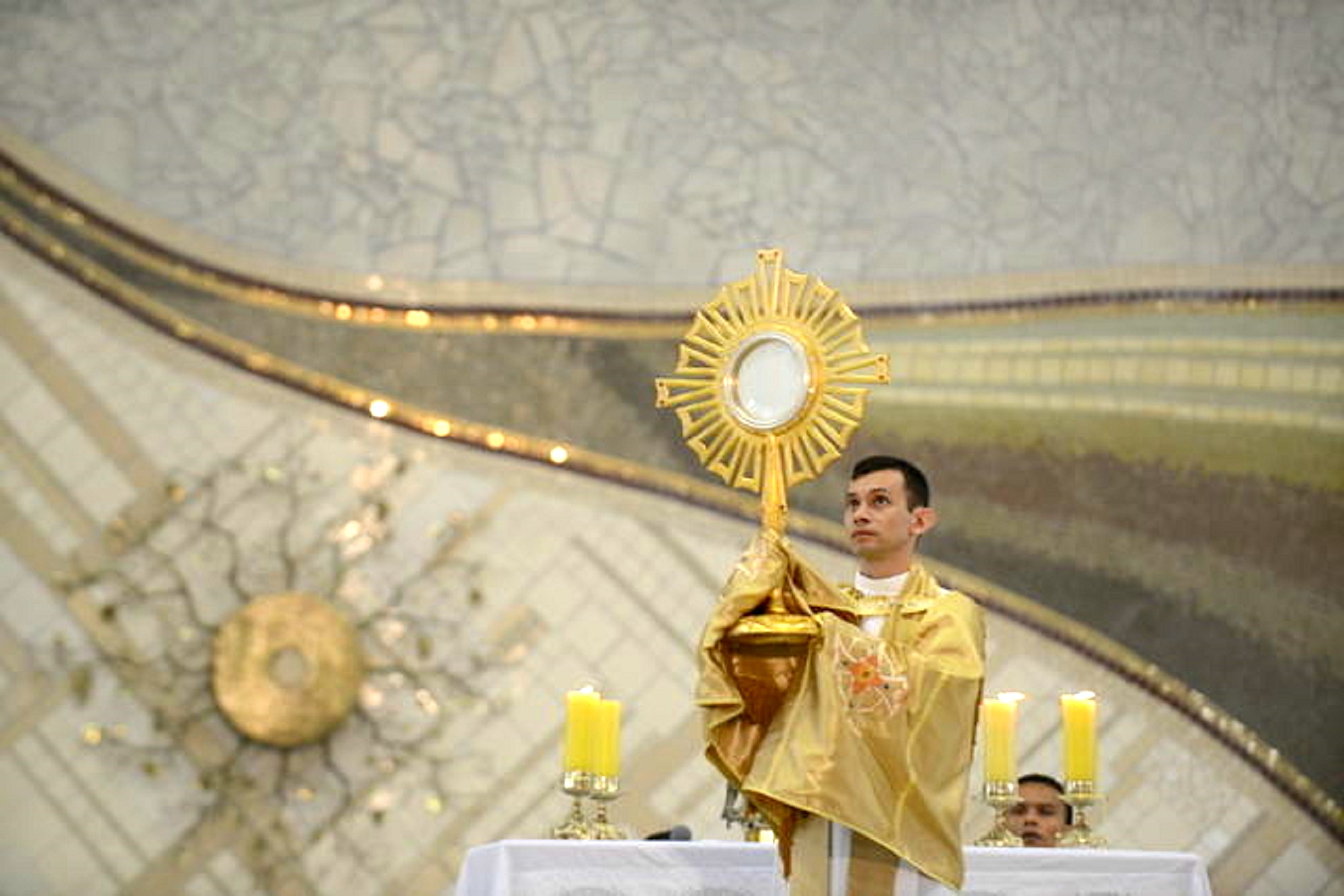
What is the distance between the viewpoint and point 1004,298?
7.52m

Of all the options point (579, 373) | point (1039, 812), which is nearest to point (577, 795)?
point (1039, 812)

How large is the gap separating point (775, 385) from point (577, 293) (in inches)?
117

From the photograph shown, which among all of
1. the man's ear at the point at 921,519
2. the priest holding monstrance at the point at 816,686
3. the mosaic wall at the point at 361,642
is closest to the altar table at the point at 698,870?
the priest holding monstrance at the point at 816,686

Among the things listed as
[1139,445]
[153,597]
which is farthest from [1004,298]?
[153,597]

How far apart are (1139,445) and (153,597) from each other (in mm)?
3187

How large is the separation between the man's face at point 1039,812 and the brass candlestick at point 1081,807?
1.57 ft

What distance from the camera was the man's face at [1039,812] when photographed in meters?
6.12

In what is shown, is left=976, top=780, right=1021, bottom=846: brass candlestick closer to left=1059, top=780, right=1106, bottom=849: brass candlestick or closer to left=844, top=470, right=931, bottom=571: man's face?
left=1059, top=780, right=1106, bottom=849: brass candlestick

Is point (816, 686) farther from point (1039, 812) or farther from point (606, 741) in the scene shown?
point (1039, 812)

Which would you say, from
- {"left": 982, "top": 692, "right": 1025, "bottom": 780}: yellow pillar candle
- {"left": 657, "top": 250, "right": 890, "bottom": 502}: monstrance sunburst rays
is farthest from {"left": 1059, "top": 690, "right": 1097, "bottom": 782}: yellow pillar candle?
{"left": 657, "top": 250, "right": 890, "bottom": 502}: monstrance sunburst rays

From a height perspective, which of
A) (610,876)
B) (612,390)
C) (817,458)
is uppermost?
(612,390)

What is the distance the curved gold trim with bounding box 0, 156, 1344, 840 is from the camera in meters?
7.29

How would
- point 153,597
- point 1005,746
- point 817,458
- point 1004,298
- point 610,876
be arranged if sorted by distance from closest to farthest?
point 817,458 → point 610,876 → point 1005,746 → point 153,597 → point 1004,298

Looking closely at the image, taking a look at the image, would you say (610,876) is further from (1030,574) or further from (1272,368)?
(1272,368)
